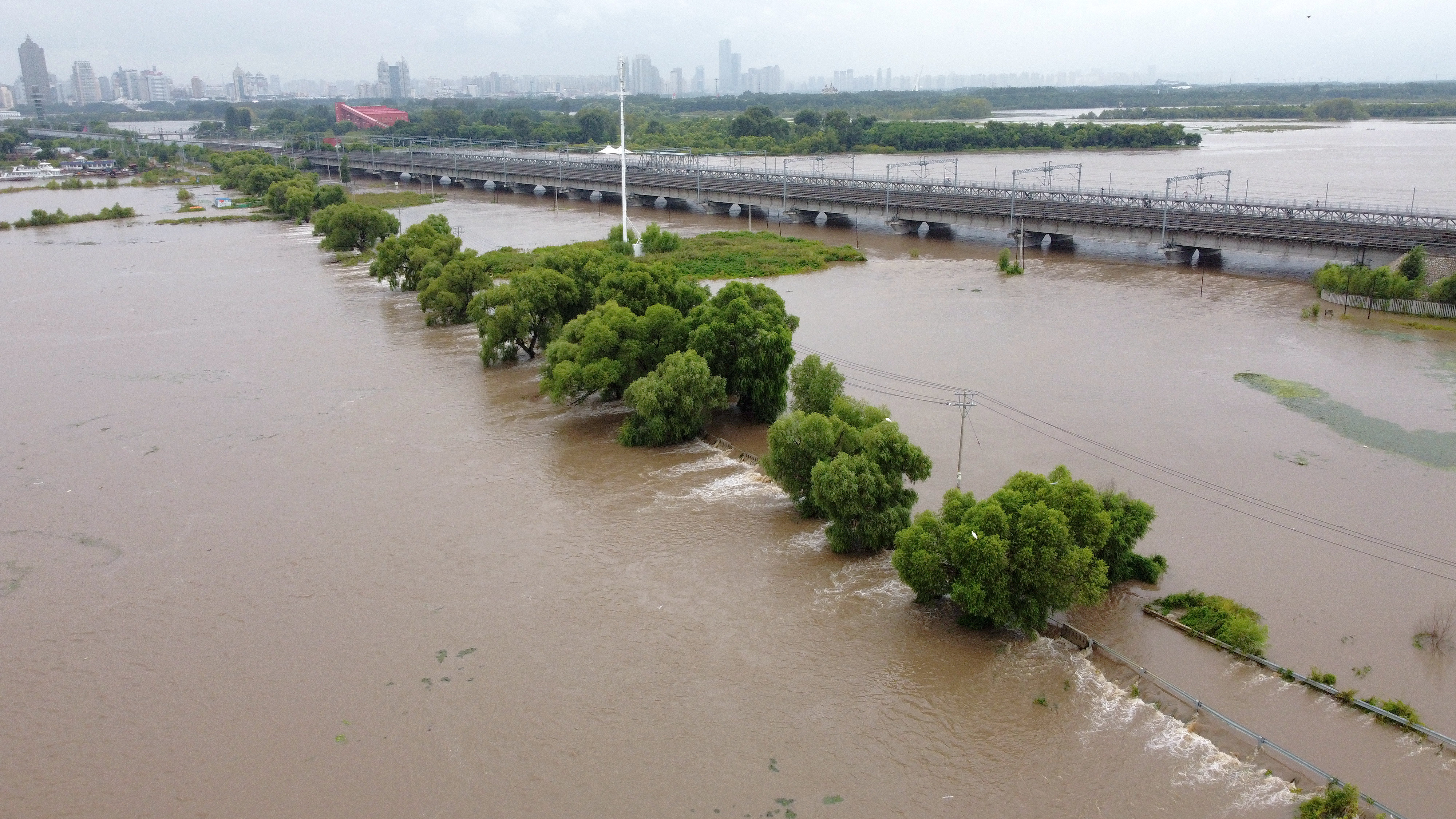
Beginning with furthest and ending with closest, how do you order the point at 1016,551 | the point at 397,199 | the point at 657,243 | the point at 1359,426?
the point at 397,199, the point at 657,243, the point at 1359,426, the point at 1016,551

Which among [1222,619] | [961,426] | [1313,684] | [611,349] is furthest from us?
[611,349]

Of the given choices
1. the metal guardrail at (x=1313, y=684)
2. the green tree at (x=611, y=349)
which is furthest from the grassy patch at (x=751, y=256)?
the metal guardrail at (x=1313, y=684)

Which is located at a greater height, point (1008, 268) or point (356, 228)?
point (356, 228)

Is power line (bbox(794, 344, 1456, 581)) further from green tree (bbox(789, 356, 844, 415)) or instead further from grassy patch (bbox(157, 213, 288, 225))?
grassy patch (bbox(157, 213, 288, 225))

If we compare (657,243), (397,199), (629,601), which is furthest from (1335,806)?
(397,199)

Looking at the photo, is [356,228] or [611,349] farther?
[356,228]

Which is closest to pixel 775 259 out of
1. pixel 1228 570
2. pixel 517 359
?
pixel 517 359

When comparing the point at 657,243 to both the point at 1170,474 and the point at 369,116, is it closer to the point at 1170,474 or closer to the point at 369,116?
the point at 1170,474

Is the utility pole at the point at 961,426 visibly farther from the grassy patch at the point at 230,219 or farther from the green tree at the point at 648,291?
the grassy patch at the point at 230,219
